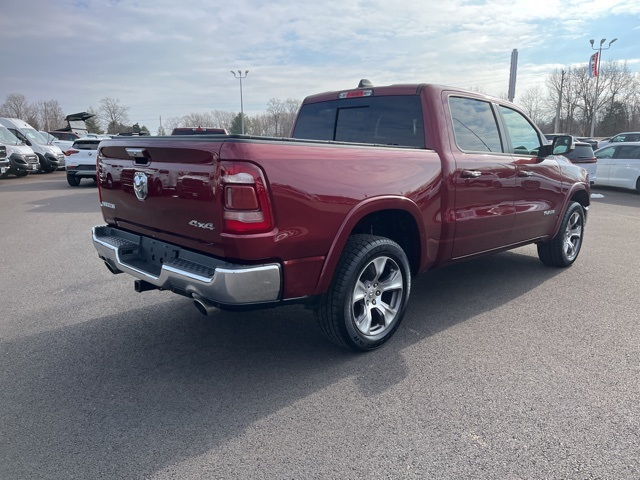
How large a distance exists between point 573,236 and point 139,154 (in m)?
5.29

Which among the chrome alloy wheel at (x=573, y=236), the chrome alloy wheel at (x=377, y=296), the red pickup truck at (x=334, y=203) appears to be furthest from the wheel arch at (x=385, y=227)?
the chrome alloy wheel at (x=573, y=236)

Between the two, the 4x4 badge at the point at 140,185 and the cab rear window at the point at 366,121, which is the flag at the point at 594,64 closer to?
the cab rear window at the point at 366,121

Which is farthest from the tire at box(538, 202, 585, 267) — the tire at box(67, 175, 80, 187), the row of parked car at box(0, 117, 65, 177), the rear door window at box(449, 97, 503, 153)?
the row of parked car at box(0, 117, 65, 177)

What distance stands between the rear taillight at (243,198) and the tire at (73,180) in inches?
637

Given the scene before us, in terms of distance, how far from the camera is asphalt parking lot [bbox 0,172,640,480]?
7.98 ft

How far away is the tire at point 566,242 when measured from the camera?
5.84m

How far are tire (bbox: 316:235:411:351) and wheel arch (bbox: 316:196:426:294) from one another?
0.35ft

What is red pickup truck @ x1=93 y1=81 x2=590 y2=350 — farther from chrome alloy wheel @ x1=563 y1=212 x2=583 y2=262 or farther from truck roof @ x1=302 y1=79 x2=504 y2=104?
chrome alloy wheel @ x1=563 y1=212 x2=583 y2=262

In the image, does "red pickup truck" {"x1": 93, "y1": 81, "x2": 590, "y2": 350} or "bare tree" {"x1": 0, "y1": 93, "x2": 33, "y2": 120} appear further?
"bare tree" {"x1": 0, "y1": 93, "x2": 33, "y2": 120}

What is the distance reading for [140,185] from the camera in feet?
11.1

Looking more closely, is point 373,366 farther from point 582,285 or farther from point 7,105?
point 7,105

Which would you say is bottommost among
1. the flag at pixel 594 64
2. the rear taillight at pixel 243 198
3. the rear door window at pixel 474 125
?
the rear taillight at pixel 243 198

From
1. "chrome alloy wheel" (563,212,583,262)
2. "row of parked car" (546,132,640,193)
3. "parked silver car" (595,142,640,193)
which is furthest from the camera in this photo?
"parked silver car" (595,142,640,193)

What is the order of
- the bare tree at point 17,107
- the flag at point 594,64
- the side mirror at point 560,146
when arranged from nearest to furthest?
the side mirror at point 560,146 → the flag at point 594,64 → the bare tree at point 17,107
